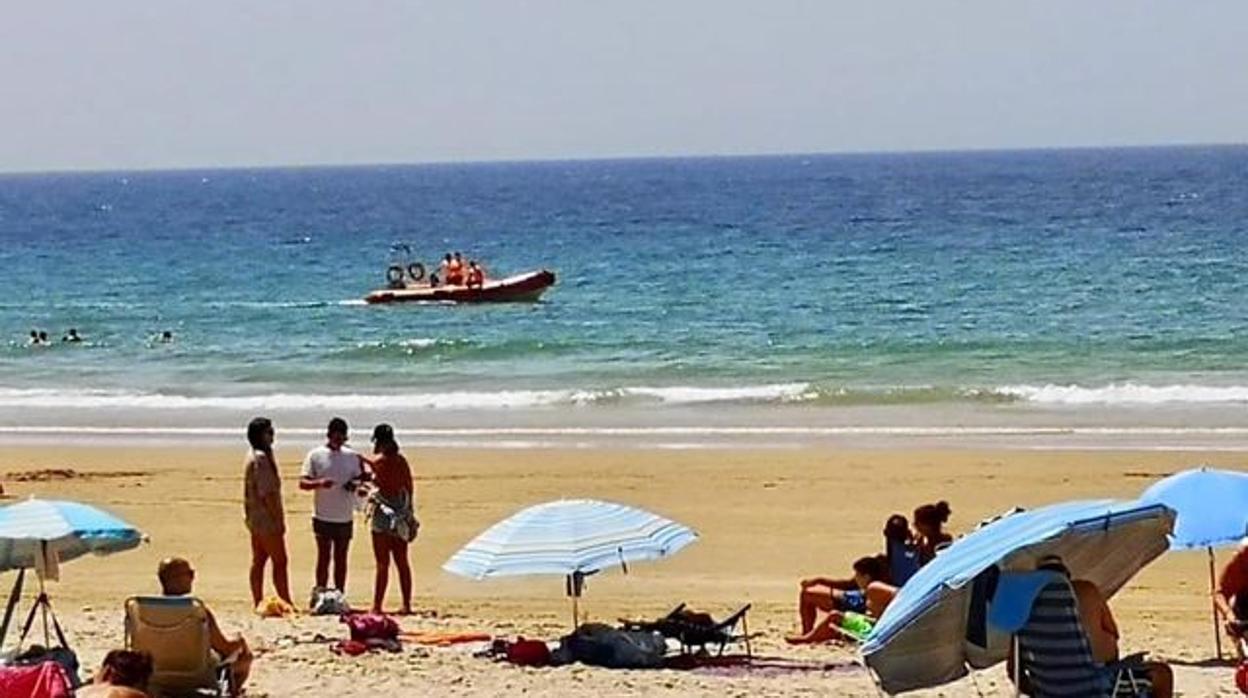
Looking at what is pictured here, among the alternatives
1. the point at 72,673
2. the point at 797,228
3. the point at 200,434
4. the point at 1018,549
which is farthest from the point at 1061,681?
the point at 797,228

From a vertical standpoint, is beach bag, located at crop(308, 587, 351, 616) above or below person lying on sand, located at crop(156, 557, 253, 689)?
below

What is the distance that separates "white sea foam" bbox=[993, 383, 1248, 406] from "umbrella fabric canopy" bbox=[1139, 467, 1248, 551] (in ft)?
48.9

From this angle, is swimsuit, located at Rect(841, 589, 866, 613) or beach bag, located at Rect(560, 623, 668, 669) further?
swimsuit, located at Rect(841, 589, 866, 613)

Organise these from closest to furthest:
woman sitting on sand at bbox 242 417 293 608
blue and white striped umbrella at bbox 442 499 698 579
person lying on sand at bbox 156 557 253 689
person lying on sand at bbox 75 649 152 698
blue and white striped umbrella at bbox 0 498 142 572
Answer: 1. person lying on sand at bbox 75 649 152 698
2. person lying on sand at bbox 156 557 253 689
3. blue and white striped umbrella at bbox 0 498 142 572
4. blue and white striped umbrella at bbox 442 499 698 579
5. woman sitting on sand at bbox 242 417 293 608

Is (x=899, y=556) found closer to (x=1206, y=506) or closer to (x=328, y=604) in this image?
(x=1206, y=506)

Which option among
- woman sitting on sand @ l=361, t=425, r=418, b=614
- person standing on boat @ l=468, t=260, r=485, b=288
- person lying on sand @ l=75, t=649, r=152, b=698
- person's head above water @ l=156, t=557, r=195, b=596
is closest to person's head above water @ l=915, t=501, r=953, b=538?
woman sitting on sand @ l=361, t=425, r=418, b=614

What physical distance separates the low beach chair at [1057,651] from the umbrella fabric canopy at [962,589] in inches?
5.2

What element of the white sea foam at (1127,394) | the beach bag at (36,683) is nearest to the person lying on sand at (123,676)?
the beach bag at (36,683)

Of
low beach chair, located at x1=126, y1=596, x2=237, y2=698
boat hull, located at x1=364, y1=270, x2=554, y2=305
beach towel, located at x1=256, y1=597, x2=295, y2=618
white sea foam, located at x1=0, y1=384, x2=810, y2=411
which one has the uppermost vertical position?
boat hull, located at x1=364, y1=270, x2=554, y2=305

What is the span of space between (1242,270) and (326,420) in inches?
1190

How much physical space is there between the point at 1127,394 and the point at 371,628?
16.6 m

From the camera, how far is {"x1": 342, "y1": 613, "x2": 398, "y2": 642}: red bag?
11578mm

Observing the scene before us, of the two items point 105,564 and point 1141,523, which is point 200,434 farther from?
point 1141,523

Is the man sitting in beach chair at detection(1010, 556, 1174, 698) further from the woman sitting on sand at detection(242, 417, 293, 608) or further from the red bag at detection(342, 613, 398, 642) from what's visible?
the woman sitting on sand at detection(242, 417, 293, 608)
